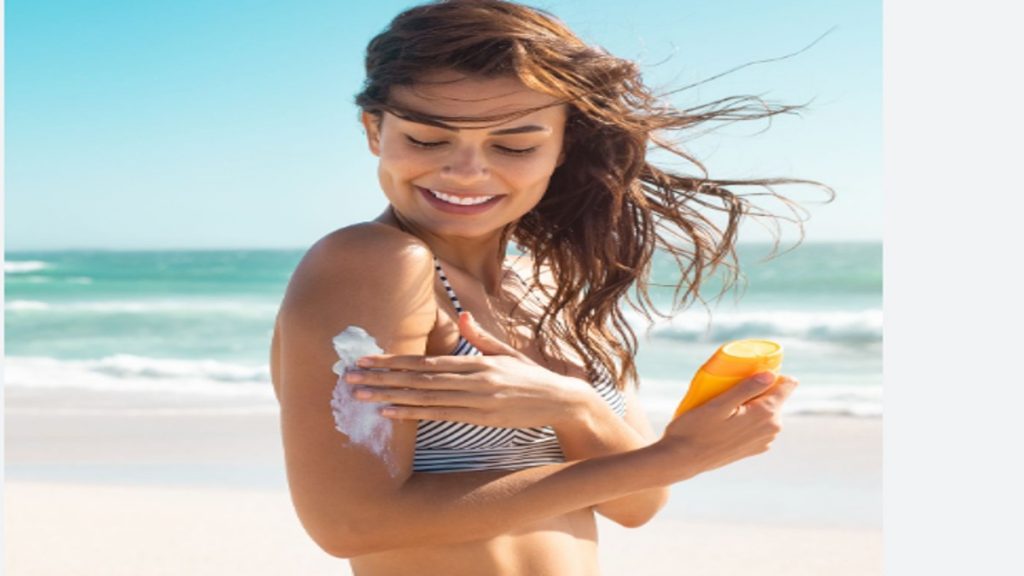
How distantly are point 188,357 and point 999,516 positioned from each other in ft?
37.7

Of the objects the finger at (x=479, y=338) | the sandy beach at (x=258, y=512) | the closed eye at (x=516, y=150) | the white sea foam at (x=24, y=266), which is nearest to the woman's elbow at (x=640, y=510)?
the finger at (x=479, y=338)

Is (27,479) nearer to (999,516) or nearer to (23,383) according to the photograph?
(23,383)

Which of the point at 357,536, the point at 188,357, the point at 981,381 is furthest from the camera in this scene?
the point at 188,357

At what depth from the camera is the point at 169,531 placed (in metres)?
5.89

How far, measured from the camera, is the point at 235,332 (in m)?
17.0

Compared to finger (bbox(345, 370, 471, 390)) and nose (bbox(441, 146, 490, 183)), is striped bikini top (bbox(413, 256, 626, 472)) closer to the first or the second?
finger (bbox(345, 370, 471, 390))

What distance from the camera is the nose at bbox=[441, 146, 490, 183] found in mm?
2057

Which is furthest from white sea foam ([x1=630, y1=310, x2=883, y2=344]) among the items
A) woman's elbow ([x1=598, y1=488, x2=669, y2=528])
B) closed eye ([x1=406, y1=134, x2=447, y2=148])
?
closed eye ([x1=406, y1=134, x2=447, y2=148])

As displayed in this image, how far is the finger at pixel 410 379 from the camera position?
1846 millimetres

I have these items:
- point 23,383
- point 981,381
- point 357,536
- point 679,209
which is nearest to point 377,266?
point 357,536

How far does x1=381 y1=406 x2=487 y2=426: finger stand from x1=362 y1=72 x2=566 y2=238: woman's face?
420 mm

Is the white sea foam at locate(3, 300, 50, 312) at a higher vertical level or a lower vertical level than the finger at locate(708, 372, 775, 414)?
lower

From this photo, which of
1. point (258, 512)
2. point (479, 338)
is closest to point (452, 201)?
point (479, 338)

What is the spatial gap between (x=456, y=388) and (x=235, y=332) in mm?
15683
